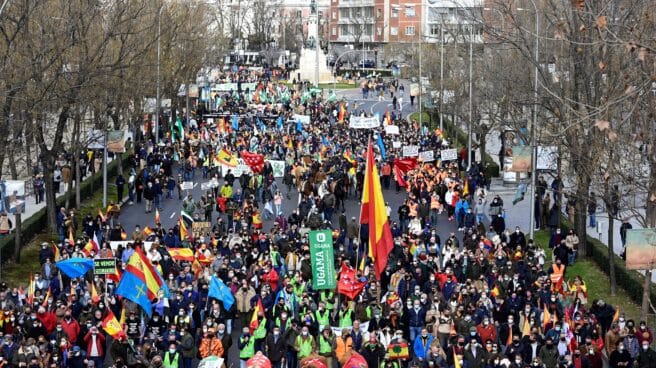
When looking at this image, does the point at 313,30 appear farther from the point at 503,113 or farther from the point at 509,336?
the point at 509,336

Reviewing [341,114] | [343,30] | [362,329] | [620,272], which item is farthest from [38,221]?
[343,30]

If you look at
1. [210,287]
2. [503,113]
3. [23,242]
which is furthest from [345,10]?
[210,287]

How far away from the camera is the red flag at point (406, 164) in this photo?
44906 millimetres

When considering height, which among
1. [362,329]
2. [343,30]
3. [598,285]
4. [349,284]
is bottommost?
[598,285]

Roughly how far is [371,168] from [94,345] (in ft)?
22.6

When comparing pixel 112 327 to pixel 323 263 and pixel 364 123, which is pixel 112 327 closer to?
pixel 323 263

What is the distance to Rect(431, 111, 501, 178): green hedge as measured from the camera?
172 ft

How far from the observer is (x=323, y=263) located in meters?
26.5

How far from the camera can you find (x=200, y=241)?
3141 centimetres

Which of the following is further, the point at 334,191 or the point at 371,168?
the point at 334,191

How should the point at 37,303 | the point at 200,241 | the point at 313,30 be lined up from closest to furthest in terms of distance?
the point at 37,303 < the point at 200,241 < the point at 313,30

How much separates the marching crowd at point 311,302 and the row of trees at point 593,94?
1996 mm

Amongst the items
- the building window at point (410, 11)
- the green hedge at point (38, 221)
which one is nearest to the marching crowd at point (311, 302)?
the green hedge at point (38, 221)

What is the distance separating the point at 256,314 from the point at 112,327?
2432mm
